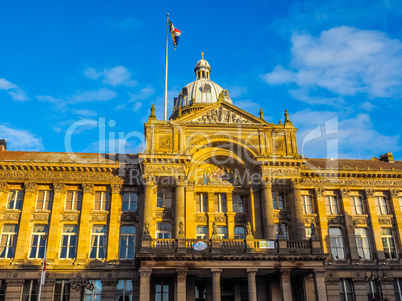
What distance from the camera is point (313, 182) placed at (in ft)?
132

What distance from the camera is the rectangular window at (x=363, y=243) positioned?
3872 cm

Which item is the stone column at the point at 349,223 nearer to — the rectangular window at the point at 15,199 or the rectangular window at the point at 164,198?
the rectangular window at the point at 164,198

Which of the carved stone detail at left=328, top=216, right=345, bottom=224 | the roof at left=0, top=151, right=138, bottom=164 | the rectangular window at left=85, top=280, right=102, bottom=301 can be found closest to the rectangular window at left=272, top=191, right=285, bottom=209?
the carved stone detail at left=328, top=216, right=345, bottom=224

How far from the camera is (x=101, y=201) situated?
37719 millimetres

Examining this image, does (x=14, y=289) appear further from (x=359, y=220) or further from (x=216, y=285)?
(x=359, y=220)

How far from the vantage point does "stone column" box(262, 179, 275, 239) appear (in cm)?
3512

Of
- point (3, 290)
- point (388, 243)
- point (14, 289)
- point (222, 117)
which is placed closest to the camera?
point (14, 289)

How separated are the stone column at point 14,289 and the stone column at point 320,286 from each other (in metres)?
23.9

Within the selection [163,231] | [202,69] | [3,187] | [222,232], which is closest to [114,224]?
[163,231]

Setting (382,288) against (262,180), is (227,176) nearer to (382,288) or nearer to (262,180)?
(262,180)

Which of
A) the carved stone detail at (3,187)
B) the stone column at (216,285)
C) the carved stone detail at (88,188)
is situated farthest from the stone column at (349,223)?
the carved stone detail at (3,187)

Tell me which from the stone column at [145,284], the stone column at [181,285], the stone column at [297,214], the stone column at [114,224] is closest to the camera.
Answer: the stone column at [145,284]

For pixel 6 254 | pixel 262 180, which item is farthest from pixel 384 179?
pixel 6 254

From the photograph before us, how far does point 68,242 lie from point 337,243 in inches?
984
